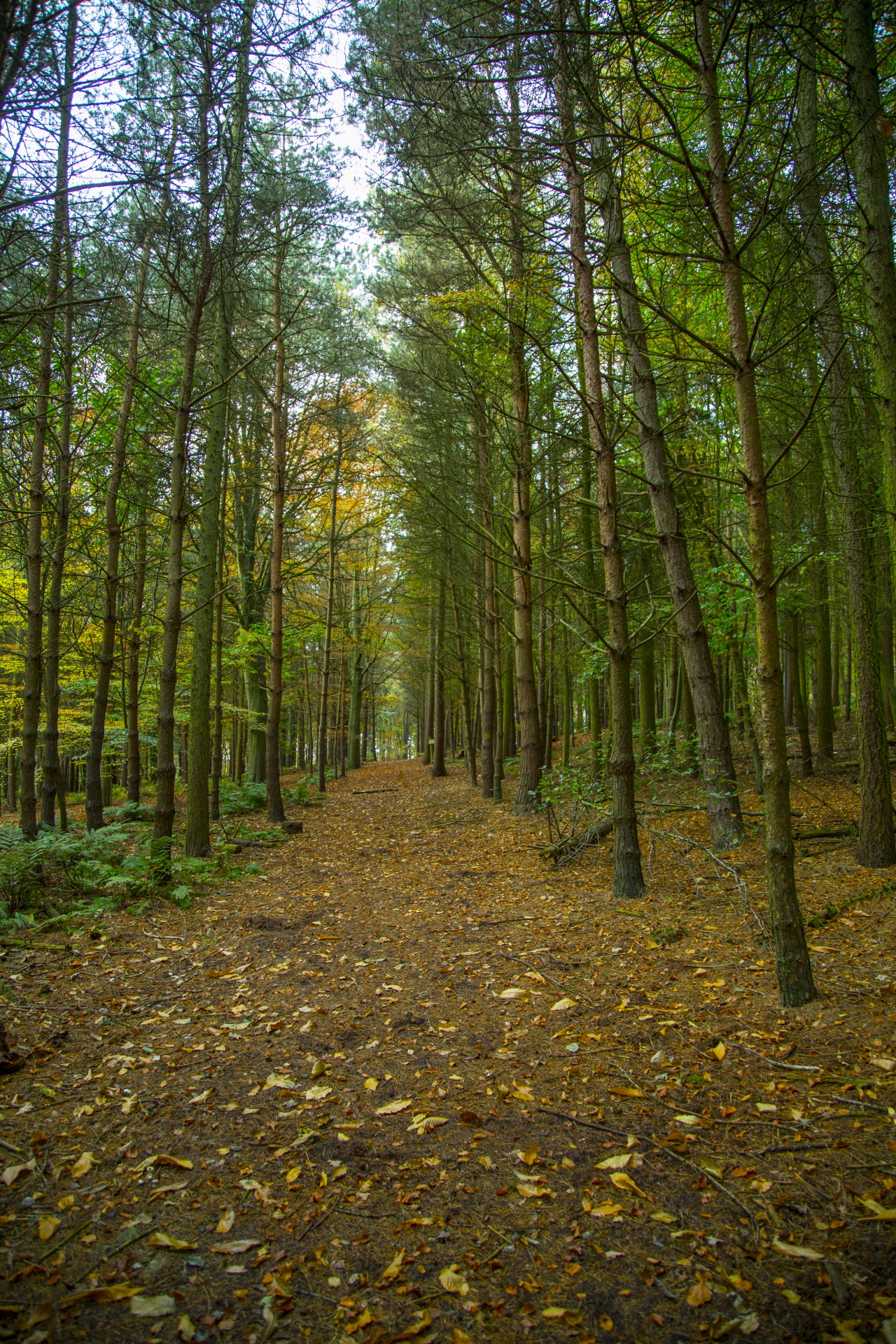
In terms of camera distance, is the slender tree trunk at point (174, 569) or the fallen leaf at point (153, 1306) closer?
the fallen leaf at point (153, 1306)

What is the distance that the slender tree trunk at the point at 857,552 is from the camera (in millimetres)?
6059

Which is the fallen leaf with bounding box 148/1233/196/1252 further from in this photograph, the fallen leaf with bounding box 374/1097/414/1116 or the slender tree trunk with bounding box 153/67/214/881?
the slender tree trunk with bounding box 153/67/214/881

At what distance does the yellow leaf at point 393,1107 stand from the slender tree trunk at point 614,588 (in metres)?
3.32

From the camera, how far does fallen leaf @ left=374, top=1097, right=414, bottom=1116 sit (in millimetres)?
3008

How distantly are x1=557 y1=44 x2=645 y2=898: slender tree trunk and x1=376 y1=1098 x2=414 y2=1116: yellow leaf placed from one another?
3323 millimetres

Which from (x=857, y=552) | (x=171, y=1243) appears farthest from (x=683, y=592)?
(x=171, y=1243)

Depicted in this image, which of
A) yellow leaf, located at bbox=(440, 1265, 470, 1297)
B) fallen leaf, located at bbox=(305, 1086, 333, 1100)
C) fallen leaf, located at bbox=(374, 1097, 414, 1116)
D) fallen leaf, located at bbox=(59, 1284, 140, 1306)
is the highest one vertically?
fallen leaf, located at bbox=(59, 1284, 140, 1306)

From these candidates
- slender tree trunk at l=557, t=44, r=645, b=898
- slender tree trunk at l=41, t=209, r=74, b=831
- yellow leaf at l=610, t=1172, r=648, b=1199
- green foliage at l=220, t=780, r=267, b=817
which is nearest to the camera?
yellow leaf at l=610, t=1172, r=648, b=1199

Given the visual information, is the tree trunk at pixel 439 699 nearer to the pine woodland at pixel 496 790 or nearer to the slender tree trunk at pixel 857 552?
the pine woodland at pixel 496 790

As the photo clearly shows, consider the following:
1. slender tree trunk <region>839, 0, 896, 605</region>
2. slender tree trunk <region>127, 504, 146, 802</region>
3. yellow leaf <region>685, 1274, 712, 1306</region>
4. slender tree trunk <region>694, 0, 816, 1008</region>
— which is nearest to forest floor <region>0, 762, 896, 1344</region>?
yellow leaf <region>685, 1274, 712, 1306</region>

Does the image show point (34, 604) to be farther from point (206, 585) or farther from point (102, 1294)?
point (102, 1294)

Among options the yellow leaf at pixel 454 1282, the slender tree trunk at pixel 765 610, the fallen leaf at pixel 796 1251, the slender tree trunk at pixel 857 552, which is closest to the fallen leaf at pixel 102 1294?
the yellow leaf at pixel 454 1282

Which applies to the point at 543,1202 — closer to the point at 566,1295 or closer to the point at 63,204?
the point at 566,1295

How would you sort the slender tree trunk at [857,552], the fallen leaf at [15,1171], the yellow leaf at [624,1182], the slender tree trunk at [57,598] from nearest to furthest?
1. the yellow leaf at [624,1182]
2. the fallen leaf at [15,1171]
3. the slender tree trunk at [857,552]
4. the slender tree trunk at [57,598]
